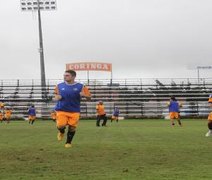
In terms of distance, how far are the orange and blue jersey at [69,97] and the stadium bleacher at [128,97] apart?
160ft

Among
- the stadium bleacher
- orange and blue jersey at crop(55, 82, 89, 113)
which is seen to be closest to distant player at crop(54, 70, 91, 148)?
orange and blue jersey at crop(55, 82, 89, 113)

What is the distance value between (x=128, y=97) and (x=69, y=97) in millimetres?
51863

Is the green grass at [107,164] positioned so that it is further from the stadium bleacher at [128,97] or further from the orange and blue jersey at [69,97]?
the stadium bleacher at [128,97]

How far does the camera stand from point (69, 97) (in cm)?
1410

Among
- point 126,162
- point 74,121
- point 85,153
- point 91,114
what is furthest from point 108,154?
point 91,114

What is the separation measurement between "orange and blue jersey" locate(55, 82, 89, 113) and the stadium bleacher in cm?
4876

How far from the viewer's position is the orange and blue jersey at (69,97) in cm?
1410

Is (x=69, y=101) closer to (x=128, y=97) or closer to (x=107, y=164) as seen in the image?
(x=107, y=164)

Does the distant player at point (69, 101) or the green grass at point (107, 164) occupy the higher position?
the distant player at point (69, 101)

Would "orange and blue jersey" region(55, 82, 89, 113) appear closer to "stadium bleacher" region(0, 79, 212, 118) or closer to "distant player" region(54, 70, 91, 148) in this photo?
"distant player" region(54, 70, 91, 148)

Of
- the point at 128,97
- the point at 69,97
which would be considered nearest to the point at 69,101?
the point at 69,97

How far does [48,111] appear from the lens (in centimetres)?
6425

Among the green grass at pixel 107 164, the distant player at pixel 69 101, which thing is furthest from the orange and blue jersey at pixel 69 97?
the green grass at pixel 107 164

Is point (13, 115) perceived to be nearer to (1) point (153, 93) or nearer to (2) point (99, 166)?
(1) point (153, 93)
